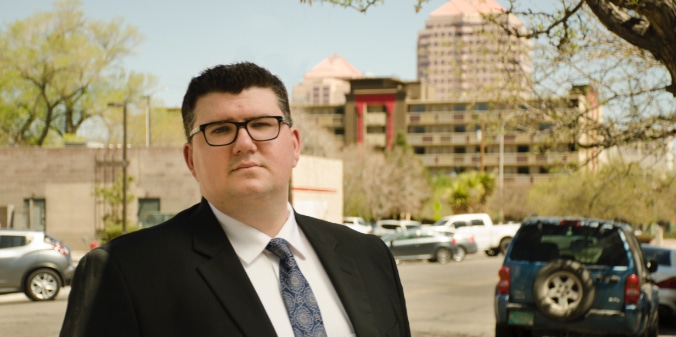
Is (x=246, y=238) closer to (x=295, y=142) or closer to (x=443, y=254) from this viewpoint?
(x=295, y=142)

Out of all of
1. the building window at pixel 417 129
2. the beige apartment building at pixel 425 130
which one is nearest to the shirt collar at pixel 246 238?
the beige apartment building at pixel 425 130

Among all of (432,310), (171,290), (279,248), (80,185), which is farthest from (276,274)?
(80,185)

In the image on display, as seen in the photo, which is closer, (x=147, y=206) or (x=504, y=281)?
(x=504, y=281)

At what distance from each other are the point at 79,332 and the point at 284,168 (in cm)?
73

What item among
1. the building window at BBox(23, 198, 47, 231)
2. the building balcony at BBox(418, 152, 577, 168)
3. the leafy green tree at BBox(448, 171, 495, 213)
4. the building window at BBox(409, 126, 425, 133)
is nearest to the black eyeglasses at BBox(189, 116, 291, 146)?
the building window at BBox(23, 198, 47, 231)

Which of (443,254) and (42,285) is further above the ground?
(42,285)

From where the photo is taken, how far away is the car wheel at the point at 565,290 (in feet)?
39.3

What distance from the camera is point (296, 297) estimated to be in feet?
8.63

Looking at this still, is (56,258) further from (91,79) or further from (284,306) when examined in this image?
(91,79)

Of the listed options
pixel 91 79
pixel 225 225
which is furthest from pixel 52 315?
pixel 91 79

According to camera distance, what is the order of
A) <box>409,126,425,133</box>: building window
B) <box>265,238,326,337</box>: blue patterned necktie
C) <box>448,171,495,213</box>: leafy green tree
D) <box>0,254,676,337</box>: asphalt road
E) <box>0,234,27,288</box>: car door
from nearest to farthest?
<box>265,238,326,337</box>: blue patterned necktie, <box>0,254,676,337</box>: asphalt road, <box>0,234,27,288</box>: car door, <box>448,171,495,213</box>: leafy green tree, <box>409,126,425,133</box>: building window

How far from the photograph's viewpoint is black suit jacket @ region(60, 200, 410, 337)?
8.18 feet

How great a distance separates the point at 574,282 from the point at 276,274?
389 inches

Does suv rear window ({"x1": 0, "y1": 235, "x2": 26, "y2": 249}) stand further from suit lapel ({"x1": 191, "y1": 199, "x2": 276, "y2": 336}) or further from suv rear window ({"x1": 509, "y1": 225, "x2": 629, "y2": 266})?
suit lapel ({"x1": 191, "y1": 199, "x2": 276, "y2": 336})
